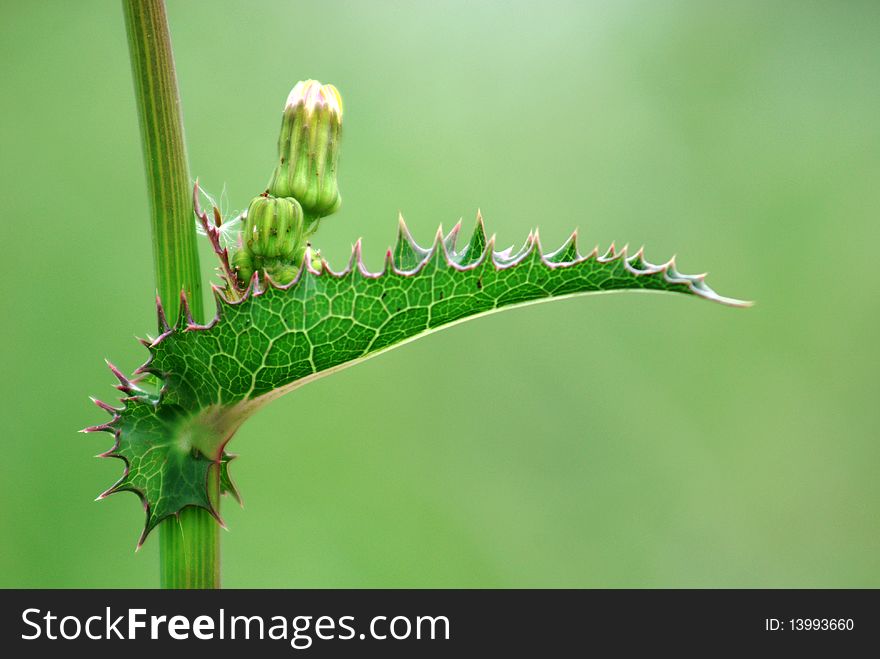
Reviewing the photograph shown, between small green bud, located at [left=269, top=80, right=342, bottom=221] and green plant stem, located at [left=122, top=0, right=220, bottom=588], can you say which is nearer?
green plant stem, located at [left=122, top=0, right=220, bottom=588]

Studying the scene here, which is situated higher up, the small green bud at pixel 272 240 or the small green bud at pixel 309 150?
the small green bud at pixel 309 150

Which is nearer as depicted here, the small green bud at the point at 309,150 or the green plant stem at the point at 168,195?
the green plant stem at the point at 168,195

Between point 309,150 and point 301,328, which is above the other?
point 309,150
